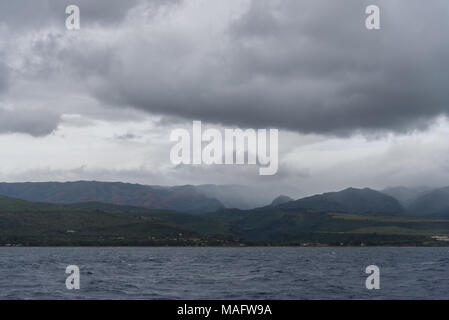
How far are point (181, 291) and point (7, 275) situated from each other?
197ft

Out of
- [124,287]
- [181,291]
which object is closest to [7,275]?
[124,287]

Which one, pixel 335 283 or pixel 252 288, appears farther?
pixel 335 283
